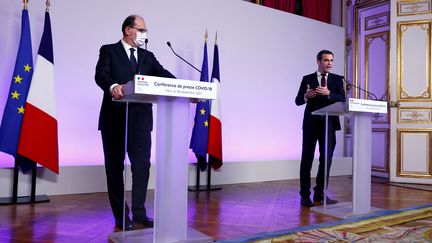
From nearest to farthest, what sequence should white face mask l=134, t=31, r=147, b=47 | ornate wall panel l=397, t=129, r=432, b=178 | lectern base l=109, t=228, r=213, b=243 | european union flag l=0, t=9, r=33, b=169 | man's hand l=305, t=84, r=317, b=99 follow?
lectern base l=109, t=228, r=213, b=243 < white face mask l=134, t=31, r=147, b=47 < man's hand l=305, t=84, r=317, b=99 < european union flag l=0, t=9, r=33, b=169 < ornate wall panel l=397, t=129, r=432, b=178

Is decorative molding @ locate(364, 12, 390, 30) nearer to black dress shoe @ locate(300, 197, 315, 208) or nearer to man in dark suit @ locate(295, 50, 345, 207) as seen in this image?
man in dark suit @ locate(295, 50, 345, 207)

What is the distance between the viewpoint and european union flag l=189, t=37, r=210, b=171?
4.06 metres

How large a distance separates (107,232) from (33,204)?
1211 millimetres

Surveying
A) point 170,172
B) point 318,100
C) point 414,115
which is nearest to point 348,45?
point 414,115

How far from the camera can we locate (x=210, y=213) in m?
2.89

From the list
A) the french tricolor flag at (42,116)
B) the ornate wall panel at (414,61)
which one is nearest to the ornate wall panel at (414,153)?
the ornate wall panel at (414,61)

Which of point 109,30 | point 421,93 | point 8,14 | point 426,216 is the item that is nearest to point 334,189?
point 426,216

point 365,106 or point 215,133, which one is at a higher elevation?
point 365,106

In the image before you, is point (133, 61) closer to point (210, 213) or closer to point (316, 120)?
point (210, 213)

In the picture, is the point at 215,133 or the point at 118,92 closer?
the point at 118,92

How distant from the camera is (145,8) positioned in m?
4.23

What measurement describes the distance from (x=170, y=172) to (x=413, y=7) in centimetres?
460

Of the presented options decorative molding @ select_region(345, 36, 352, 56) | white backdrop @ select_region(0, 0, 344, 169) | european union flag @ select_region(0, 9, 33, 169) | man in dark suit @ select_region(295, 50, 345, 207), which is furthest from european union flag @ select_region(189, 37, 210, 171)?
decorative molding @ select_region(345, 36, 352, 56)

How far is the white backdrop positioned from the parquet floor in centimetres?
82
